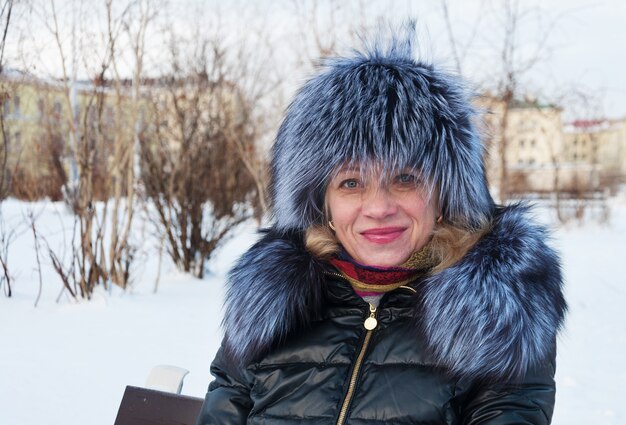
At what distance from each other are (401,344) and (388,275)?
19cm

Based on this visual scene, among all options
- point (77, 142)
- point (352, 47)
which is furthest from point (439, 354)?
point (77, 142)

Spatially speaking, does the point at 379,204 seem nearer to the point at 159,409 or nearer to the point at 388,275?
the point at 388,275

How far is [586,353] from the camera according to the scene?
450 centimetres

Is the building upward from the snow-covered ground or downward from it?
upward

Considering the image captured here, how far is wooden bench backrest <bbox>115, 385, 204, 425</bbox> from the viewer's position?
1835 mm

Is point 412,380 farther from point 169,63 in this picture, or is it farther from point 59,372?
point 169,63

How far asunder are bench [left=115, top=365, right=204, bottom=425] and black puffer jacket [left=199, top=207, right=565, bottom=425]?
12 cm

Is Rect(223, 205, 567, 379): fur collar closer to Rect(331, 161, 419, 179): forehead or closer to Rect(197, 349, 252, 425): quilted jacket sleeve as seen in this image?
Rect(197, 349, 252, 425): quilted jacket sleeve

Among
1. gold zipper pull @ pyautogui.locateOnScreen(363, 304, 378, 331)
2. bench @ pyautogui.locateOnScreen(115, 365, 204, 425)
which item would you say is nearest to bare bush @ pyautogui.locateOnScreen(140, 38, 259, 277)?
bench @ pyautogui.locateOnScreen(115, 365, 204, 425)

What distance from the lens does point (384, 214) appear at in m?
1.61

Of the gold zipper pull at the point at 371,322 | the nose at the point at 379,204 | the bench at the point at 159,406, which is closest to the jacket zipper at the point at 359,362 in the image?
the gold zipper pull at the point at 371,322

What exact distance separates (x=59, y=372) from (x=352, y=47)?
8.50 ft

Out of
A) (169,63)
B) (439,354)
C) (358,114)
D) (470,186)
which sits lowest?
(439,354)

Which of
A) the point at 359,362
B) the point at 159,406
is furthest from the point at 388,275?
the point at 159,406
